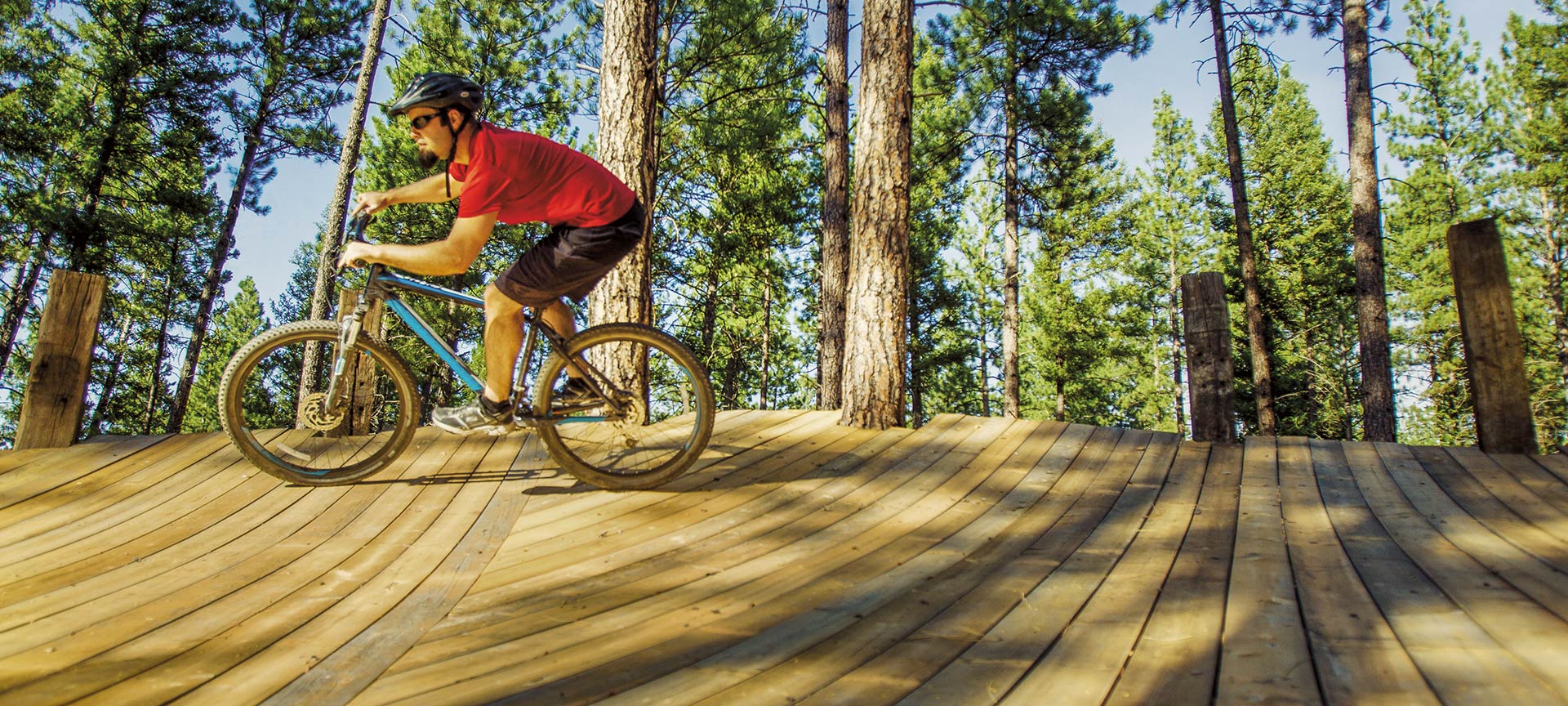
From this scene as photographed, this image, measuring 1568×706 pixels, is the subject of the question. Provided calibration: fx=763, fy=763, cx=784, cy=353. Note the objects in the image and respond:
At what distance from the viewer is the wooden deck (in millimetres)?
1749

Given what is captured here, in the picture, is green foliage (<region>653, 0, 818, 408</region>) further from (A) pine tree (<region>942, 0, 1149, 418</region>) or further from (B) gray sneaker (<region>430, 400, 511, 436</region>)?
(B) gray sneaker (<region>430, 400, 511, 436</region>)

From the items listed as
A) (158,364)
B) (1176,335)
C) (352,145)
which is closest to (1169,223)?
(1176,335)

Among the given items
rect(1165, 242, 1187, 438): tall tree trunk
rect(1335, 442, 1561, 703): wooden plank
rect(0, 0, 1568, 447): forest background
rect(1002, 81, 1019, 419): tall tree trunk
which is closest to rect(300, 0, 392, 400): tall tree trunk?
rect(0, 0, 1568, 447): forest background

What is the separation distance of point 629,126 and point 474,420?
99.4 inches

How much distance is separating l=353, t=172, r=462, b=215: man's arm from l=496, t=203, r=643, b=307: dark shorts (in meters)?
0.40

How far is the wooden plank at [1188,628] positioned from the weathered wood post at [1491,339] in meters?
1.90

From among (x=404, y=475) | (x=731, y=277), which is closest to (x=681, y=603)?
(x=404, y=475)

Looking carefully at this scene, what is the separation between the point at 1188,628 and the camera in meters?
2.01

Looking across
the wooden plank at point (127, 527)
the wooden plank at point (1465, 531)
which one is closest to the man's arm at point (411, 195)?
the wooden plank at point (127, 527)

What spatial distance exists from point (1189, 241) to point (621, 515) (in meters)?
29.3

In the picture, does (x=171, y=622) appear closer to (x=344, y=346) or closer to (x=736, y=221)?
(x=344, y=346)

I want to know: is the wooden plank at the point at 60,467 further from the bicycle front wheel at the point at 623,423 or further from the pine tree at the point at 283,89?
the pine tree at the point at 283,89

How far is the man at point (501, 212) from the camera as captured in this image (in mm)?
2996

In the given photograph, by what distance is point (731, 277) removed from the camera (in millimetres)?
21406
